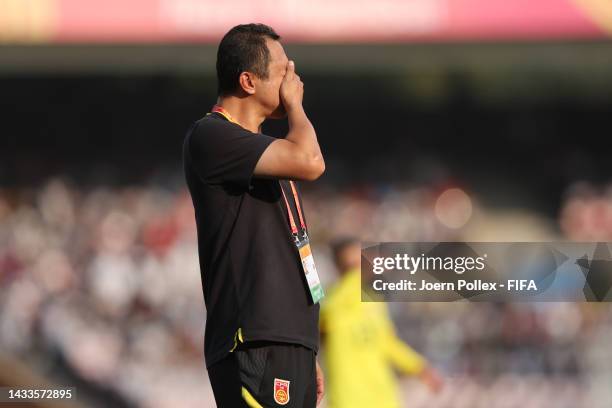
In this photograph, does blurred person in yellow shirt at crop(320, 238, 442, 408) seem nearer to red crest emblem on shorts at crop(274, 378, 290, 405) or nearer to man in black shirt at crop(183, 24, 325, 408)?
man in black shirt at crop(183, 24, 325, 408)

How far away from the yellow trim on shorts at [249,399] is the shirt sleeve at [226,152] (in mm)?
682

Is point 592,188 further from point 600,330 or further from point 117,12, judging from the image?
point 117,12

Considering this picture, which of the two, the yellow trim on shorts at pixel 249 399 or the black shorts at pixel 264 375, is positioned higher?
the black shorts at pixel 264 375

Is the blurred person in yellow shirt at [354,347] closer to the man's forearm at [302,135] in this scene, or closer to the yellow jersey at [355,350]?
the yellow jersey at [355,350]

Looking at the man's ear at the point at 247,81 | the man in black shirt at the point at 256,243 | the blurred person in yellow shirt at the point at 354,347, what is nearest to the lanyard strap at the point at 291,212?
the man in black shirt at the point at 256,243

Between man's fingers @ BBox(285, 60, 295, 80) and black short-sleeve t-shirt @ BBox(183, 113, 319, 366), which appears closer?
black short-sleeve t-shirt @ BBox(183, 113, 319, 366)

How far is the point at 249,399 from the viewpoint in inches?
147

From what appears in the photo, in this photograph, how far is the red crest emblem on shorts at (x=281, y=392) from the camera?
12.2ft

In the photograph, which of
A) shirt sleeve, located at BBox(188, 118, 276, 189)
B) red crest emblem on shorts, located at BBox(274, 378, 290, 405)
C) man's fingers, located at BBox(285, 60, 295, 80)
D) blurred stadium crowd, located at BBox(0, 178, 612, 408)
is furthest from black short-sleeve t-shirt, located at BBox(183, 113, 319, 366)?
blurred stadium crowd, located at BBox(0, 178, 612, 408)

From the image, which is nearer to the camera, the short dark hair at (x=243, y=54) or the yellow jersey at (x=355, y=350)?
the short dark hair at (x=243, y=54)

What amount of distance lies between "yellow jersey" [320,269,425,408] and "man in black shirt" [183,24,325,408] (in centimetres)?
410

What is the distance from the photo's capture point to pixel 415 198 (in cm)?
1535

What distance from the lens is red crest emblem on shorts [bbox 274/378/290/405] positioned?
372cm

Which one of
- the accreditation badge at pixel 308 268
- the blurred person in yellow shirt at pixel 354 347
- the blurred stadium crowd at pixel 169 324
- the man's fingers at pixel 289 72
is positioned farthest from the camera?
the blurred stadium crowd at pixel 169 324
